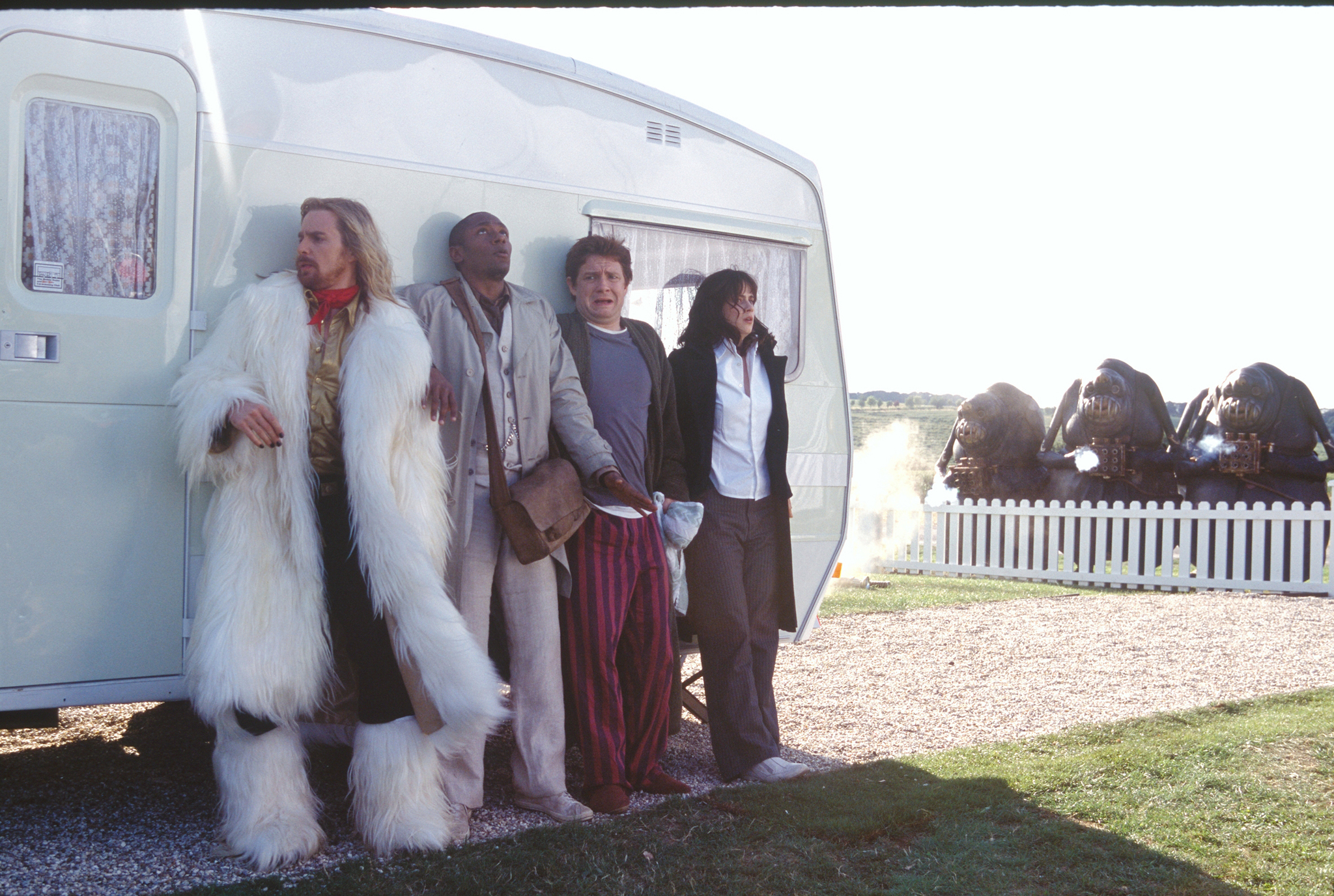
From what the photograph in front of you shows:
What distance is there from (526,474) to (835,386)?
86.0 inches

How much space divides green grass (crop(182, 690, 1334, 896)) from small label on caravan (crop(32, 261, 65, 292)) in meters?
1.91

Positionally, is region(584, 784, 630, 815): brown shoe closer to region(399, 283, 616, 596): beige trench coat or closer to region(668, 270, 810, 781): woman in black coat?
region(668, 270, 810, 781): woman in black coat

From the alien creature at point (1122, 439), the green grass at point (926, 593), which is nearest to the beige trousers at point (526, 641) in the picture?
the green grass at point (926, 593)

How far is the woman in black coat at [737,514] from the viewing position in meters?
4.41

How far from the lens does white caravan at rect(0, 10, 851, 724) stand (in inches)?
132

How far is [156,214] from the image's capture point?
3555mm

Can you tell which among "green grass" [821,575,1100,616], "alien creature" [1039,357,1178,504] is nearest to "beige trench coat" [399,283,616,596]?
"green grass" [821,575,1100,616]

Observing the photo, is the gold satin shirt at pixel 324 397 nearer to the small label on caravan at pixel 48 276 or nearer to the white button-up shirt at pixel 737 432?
the small label on caravan at pixel 48 276

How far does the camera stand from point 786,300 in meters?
5.37

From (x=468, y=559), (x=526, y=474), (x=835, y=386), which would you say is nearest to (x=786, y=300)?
(x=835, y=386)

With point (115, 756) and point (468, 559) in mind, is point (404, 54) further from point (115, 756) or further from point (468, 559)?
point (115, 756)

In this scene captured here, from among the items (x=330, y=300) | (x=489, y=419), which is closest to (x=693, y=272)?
(x=489, y=419)

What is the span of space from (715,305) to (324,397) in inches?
69.3

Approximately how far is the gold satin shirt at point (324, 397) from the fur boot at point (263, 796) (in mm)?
841
